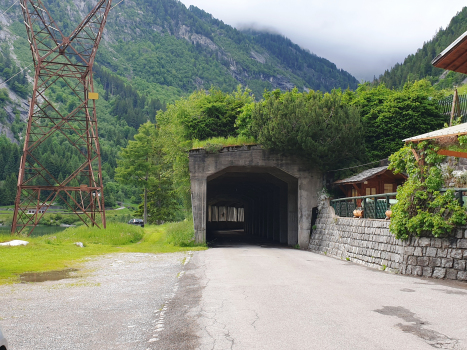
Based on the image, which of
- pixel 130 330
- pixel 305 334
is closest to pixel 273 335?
pixel 305 334

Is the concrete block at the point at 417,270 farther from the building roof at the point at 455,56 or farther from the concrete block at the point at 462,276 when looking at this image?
the building roof at the point at 455,56

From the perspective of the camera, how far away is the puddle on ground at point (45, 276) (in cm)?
1202

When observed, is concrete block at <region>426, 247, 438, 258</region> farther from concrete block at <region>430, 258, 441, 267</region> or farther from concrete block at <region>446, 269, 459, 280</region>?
concrete block at <region>446, 269, 459, 280</region>

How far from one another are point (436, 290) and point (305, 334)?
512cm

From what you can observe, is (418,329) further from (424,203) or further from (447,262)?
(424,203)

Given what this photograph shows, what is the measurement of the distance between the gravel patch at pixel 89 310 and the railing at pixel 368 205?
25.1ft

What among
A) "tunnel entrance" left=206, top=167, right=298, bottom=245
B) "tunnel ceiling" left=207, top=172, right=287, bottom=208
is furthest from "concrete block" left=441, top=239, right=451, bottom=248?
"tunnel ceiling" left=207, top=172, right=287, bottom=208

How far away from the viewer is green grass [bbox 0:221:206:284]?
14516 millimetres

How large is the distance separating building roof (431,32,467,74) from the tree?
43846 millimetres

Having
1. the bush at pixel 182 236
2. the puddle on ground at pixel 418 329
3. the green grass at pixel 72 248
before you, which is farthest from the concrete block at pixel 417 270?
the bush at pixel 182 236

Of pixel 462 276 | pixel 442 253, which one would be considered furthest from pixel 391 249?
pixel 462 276

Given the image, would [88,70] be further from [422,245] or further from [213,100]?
[422,245]

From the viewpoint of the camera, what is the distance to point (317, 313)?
23.5 ft

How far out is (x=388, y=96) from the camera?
25.4 meters
